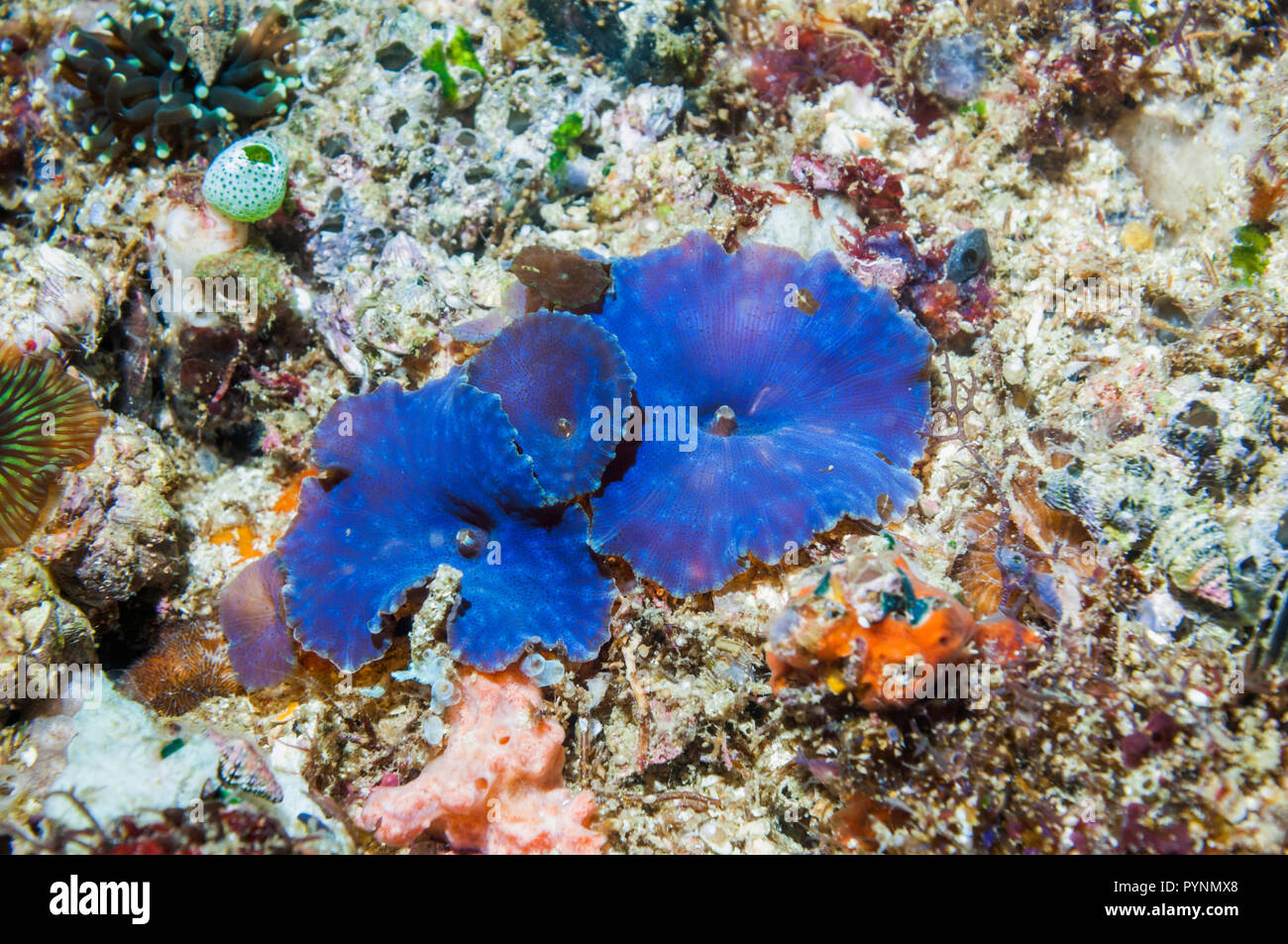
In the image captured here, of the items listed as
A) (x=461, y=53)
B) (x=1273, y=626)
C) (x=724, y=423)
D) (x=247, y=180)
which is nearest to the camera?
(x=1273, y=626)

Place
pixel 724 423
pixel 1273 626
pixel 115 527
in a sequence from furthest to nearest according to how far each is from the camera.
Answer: pixel 115 527, pixel 724 423, pixel 1273 626

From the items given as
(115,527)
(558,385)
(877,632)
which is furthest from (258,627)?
(877,632)

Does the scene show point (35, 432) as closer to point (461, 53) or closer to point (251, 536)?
point (251, 536)

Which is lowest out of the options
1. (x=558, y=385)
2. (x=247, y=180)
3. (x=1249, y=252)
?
(x=558, y=385)

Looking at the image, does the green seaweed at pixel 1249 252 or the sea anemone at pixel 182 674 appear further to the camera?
the green seaweed at pixel 1249 252

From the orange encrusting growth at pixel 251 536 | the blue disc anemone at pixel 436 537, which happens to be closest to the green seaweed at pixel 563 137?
the blue disc anemone at pixel 436 537

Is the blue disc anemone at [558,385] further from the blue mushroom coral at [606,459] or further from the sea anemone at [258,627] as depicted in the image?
the sea anemone at [258,627]
